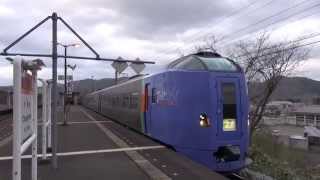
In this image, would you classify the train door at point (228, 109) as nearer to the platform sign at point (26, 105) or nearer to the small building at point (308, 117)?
the platform sign at point (26, 105)

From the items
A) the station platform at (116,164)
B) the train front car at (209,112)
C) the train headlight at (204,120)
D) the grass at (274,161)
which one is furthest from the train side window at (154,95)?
the grass at (274,161)

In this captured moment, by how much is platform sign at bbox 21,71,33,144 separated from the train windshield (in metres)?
6.05

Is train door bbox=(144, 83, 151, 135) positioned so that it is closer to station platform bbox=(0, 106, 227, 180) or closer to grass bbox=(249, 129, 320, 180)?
station platform bbox=(0, 106, 227, 180)

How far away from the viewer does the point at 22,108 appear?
4.80 metres

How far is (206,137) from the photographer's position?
10.6 m

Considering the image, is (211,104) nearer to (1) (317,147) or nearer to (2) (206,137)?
(2) (206,137)

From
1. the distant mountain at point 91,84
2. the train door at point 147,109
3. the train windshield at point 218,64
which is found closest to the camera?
the train windshield at point 218,64

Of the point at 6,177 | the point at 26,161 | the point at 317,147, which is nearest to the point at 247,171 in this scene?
the point at 26,161

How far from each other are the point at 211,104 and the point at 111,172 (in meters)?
3.05

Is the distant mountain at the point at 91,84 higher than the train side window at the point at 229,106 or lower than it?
higher

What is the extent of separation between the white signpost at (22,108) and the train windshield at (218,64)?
5734 millimetres

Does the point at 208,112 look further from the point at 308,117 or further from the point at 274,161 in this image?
the point at 308,117

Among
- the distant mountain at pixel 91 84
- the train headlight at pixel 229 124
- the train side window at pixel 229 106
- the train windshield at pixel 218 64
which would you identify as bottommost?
the train headlight at pixel 229 124

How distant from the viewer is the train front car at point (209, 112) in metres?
10.6
